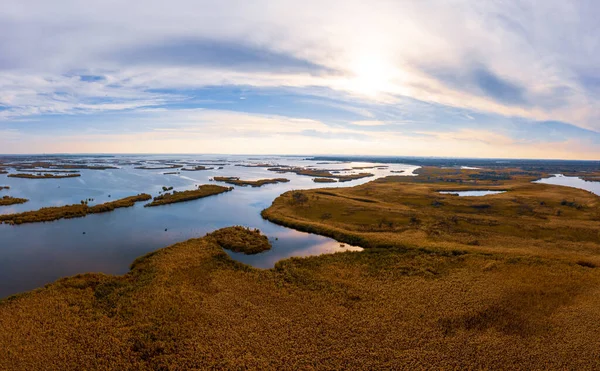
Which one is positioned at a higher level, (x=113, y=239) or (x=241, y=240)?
(x=241, y=240)

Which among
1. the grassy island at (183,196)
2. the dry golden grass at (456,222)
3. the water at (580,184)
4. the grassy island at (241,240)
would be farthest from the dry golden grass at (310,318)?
the water at (580,184)

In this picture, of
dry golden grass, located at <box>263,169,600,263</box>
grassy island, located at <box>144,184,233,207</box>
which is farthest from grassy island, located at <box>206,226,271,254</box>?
grassy island, located at <box>144,184,233,207</box>

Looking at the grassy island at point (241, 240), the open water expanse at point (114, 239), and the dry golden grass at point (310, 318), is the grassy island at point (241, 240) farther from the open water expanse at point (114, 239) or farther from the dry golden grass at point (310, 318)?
the dry golden grass at point (310, 318)

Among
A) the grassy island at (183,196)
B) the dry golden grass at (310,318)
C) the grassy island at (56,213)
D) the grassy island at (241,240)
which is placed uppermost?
the grassy island at (183,196)

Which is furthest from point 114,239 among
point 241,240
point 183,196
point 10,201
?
point 10,201

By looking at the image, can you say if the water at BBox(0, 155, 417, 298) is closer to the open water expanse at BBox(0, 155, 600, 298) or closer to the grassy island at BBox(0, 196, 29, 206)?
the open water expanse at BBox(0, 155, 600, 298)

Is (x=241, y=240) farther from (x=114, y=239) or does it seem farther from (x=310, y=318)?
(x=310, y=318)
